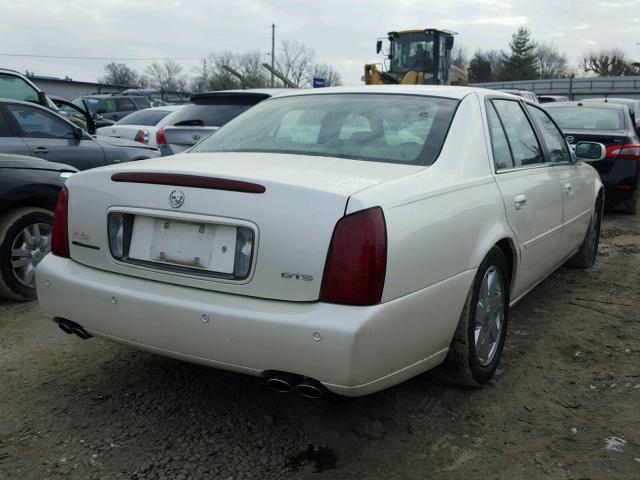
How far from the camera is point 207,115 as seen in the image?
7.28 m

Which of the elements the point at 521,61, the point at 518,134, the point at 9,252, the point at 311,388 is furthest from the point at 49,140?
the point at 521,61

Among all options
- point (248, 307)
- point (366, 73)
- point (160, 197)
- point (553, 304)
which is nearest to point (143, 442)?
point (248, 307)

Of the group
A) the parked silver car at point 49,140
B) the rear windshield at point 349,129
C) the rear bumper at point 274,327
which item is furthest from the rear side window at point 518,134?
the parked silver car at point 49,140

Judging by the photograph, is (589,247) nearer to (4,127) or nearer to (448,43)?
(4,127)

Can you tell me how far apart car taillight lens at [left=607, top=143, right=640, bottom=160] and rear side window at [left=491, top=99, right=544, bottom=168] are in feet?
15.1

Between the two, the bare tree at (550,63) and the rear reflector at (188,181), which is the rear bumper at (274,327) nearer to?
the rear reflector at (188,181)

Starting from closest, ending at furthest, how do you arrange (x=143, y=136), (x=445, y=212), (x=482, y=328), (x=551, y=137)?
1. (x=445, y=212)
2. (x=482, y=328)
3. (x=551, y=137)
4. (x=143, y=136)

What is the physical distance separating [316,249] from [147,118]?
10.5 m

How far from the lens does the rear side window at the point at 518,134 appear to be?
367 centimetres

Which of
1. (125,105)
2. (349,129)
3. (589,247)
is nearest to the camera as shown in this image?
(349,129)

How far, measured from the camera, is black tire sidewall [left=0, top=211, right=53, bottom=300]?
4.20 metres

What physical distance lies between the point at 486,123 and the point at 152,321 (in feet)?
6.53

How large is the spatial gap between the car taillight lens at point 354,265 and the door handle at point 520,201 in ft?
4.50

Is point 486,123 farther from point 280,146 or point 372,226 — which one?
point 372,226
